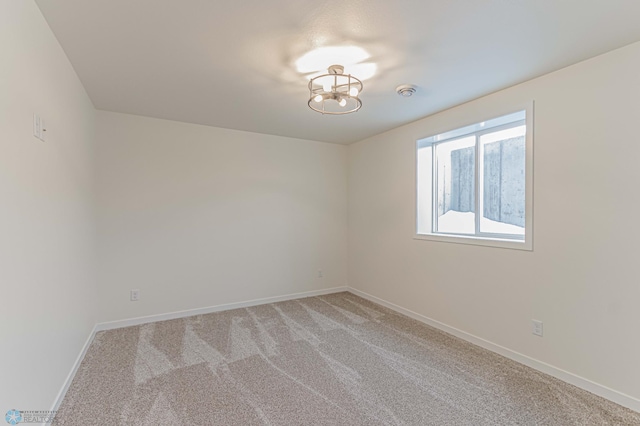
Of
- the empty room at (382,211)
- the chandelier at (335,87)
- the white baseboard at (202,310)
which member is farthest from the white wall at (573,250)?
the white baseboard at (202,310)

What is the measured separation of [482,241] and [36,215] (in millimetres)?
3410

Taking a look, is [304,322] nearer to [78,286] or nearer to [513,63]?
[78,286]

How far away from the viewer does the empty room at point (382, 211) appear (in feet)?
5.54

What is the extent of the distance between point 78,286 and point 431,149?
3911mm

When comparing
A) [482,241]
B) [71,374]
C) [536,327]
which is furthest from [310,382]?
[482,241]

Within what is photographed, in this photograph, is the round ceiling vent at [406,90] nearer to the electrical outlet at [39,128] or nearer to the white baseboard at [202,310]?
the electrical outlet at [39,128]

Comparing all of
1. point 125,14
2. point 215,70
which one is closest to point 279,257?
point 215,70

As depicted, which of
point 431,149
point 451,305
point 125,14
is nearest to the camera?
point 125,14

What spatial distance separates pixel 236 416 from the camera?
6.15 feet

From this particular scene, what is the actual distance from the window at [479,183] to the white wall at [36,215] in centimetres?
336

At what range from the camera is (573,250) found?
7.37 feet

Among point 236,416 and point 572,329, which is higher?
point 572,329

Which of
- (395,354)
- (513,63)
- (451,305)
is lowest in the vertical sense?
(395,354)

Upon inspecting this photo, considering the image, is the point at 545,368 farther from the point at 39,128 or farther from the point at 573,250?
the point at 39,128
